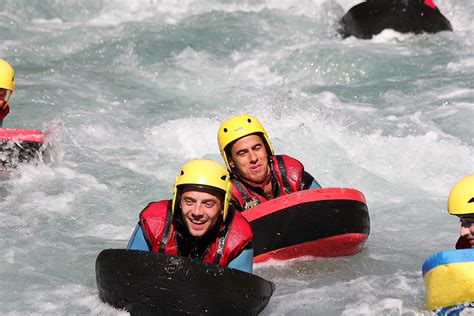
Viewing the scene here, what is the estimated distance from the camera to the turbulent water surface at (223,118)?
251 inches

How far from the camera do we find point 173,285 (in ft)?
15.7

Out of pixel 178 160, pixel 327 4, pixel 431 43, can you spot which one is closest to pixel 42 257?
pixel 178 160

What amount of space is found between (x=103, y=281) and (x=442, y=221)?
3636 mm

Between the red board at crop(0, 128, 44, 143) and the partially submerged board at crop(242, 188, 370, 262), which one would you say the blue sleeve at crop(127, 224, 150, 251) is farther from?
the red board at crop(0, 128, 44, 143)

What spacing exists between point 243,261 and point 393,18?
815 centimetres

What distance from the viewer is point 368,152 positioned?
30.5ft

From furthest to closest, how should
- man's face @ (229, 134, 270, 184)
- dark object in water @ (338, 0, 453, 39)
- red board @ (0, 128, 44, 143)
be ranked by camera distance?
dark object in water @ (338, 0, 453, 39) < red board @ (0, 128, 44, 143) < man's face @ (229, 134, 270, 184)

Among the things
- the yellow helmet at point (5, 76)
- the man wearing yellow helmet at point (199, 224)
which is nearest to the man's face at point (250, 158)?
the man wearing yellow helmet at point (199, 224)

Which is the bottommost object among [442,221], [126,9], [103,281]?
[442,221]

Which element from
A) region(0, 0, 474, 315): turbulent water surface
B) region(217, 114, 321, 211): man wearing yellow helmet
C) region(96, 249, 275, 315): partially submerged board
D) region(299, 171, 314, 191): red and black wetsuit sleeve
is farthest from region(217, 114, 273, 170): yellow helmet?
region(96, 249, 275, 315): partially submerged board

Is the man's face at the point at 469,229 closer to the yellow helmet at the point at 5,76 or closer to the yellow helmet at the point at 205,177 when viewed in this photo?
the yellow helmet at the point at 205,177

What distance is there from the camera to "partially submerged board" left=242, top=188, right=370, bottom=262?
19.9 feet

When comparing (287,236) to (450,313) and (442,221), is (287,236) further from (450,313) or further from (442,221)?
(442,221)

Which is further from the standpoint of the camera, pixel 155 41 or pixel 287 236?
pixel 155 41
